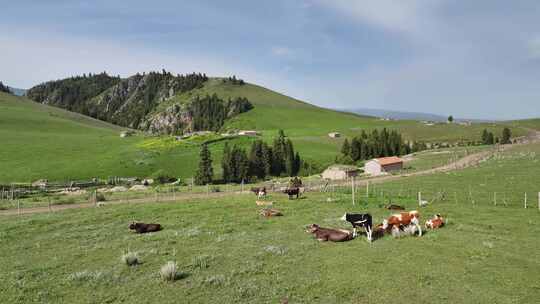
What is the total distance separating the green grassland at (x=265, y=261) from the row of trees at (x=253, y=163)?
6583cm

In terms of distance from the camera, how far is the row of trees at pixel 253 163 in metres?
92.8

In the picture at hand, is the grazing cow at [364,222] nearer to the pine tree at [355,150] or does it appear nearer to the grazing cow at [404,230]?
the grazing cow at [404,230]

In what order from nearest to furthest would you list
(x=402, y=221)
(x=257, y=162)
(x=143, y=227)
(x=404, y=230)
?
(x=404, y=230)
(x=402, y=221)
(x=143, y=227)
(x=257, y=162)

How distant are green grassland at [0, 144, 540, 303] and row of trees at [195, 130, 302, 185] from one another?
216 ft

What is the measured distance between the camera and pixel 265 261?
15.5 m

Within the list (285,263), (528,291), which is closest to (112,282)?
(285,263)

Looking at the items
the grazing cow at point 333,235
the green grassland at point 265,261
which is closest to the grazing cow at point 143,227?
the green grassland at point 265,261

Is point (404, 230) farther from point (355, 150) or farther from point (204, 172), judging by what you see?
point (355, 150)

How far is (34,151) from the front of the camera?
4190 inches

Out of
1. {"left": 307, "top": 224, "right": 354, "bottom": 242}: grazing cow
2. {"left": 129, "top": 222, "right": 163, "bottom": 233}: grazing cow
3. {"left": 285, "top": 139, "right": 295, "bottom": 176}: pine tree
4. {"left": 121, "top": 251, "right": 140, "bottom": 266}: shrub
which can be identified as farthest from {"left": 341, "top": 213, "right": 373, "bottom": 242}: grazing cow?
{"left": 285, "top": 139, "right": 295, "bottom": 176}: pine tree

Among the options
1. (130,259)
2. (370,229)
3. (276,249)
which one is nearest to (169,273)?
(130,259)

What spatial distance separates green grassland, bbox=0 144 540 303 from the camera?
40.2 feet

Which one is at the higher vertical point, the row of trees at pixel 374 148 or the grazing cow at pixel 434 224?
the row of trees at pixel 374 148

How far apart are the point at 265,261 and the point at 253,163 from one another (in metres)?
92.5
